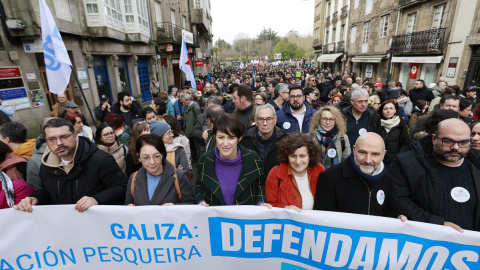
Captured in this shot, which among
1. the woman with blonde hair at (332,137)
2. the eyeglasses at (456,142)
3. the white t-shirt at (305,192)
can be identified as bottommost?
the white t-shirt at (305,192)

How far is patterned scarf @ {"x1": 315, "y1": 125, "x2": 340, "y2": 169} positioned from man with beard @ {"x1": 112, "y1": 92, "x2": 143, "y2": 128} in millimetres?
3905

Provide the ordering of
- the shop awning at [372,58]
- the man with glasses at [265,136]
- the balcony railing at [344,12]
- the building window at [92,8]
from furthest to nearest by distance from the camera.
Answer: the balcony railing at [344,12] < the shop awning at [372,58] < the building window at [92,8] < the man with glasses at [265,136]

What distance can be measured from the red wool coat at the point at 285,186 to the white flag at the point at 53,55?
402cm

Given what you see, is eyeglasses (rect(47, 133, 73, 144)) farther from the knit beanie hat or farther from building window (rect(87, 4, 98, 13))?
building window (rect(87, 4, 98, 13))

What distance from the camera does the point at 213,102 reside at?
4.93 metres

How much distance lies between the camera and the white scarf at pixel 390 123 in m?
3.57

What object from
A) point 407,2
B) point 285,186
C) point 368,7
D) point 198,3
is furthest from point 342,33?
point 285,186

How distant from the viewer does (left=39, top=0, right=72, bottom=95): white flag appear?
3.97 metres

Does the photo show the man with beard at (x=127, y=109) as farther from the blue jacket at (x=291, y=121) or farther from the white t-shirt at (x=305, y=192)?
the white t-shirt at (x=305, y=192)

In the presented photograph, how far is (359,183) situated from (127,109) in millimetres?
4997

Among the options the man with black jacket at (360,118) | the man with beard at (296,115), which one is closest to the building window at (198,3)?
the man with beard at (296,115)

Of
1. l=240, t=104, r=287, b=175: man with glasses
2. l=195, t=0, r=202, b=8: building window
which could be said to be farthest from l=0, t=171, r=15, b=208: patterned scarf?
l=195, t=0, r=202, b=8: building window

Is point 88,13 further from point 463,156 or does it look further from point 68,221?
point 463,156

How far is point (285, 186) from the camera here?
2123mm
